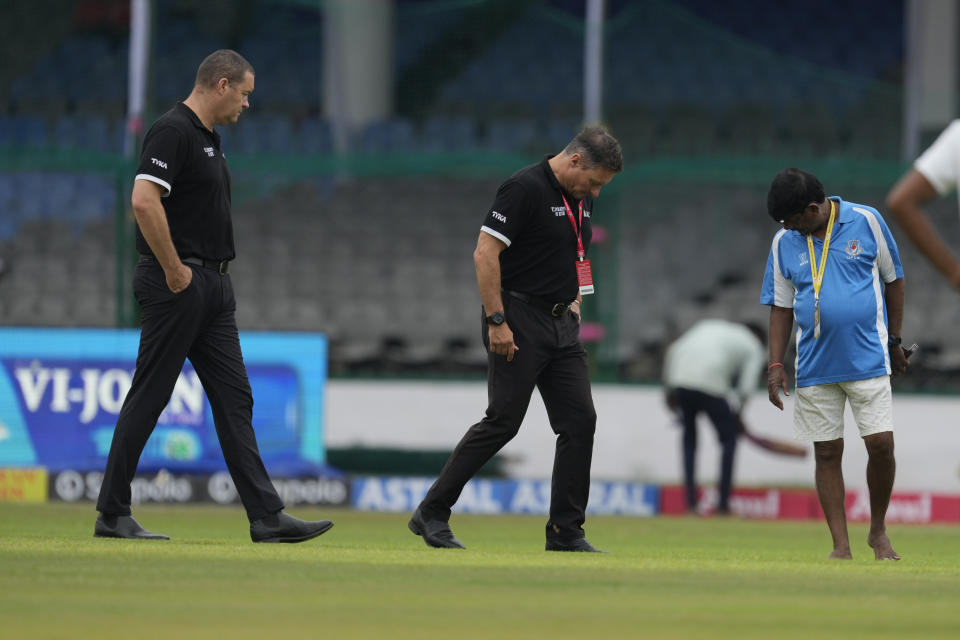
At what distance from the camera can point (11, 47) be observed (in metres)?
23.2

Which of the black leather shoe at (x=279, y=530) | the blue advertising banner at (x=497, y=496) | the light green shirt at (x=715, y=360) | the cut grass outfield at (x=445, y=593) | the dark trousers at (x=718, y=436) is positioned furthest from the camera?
the blue advertising banner at (x=497, y=496)

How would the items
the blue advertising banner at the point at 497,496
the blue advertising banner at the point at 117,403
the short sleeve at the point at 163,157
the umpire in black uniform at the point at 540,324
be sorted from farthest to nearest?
the blue advertising banner at the point at 497,496
the blue advertising banner at the point at 117,403
the umpire in black uniform at the point at 540,324
the short sleeve at the point at 163,157

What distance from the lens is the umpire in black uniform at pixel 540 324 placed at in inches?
295

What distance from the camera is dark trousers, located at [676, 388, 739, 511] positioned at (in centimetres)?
1387

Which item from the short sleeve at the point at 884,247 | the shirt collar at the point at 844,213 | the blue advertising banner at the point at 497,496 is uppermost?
the shirt collar at the point at 844,213

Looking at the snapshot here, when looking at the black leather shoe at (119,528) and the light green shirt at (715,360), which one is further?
the light green shirt at (715,360)

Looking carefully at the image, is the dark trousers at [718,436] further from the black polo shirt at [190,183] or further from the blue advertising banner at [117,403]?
the black polo shirt at [190,183]

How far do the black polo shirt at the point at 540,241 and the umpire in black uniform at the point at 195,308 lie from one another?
1255 millimetres

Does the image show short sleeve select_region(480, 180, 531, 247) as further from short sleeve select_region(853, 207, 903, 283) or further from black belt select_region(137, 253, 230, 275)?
short sleeve select_region(853, 207, 903, 283)

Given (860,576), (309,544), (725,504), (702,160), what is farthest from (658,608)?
→ (702,160)

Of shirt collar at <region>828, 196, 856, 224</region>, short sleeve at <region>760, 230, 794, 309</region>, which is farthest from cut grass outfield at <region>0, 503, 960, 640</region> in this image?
shirt collar at <region>828, 196, 856, 224</region>

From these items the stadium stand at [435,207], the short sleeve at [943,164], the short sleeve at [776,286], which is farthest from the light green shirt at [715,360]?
the short sleeve at [943,164]

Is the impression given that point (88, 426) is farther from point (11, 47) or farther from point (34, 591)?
point (11, 47)

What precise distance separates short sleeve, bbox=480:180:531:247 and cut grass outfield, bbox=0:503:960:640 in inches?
56.6
